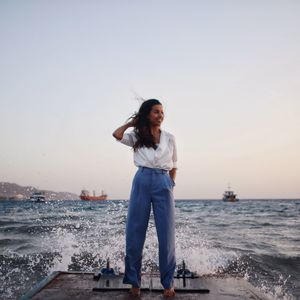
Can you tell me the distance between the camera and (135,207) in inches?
118

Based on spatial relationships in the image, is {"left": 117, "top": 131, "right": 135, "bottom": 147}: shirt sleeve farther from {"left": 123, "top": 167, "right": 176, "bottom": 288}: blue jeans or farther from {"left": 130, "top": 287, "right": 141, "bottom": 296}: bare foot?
{"left": 130, "top": 287, "right": 141, "bottom": 296}: bare foot

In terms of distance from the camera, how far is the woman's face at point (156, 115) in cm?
312

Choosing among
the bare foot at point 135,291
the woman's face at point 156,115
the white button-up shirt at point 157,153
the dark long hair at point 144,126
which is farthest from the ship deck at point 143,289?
the woman's face at point 156,115

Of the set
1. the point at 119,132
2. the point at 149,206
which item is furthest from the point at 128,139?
the point at 149,206

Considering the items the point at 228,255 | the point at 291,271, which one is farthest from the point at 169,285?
the point at 228,255

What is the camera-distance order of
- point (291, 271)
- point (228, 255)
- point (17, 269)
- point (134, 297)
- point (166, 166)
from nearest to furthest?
1. point (134, 297)
2. point (166, 166)
3. point (17, 269)
4. point (291, 271)
5. point (228, 255)

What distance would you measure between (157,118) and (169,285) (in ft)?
5.37

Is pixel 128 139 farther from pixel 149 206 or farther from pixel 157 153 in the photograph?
pixel 149 206

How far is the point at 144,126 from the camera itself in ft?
10.2

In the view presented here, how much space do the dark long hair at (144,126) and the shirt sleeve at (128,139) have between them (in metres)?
0.05

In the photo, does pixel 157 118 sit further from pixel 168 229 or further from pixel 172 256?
pixel 172 256

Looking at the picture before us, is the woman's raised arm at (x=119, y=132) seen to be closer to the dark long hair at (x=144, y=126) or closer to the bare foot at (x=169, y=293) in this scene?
the dark long hair at (x=144, y=126)

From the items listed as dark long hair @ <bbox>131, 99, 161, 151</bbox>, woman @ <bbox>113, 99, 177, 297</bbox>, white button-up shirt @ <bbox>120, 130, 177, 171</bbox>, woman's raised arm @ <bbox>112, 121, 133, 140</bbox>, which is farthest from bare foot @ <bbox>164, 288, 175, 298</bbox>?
woman's raised arm @ <bbox>112, 121, 133, 140</bbox>

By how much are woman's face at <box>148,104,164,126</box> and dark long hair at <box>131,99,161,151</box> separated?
0.10ft
